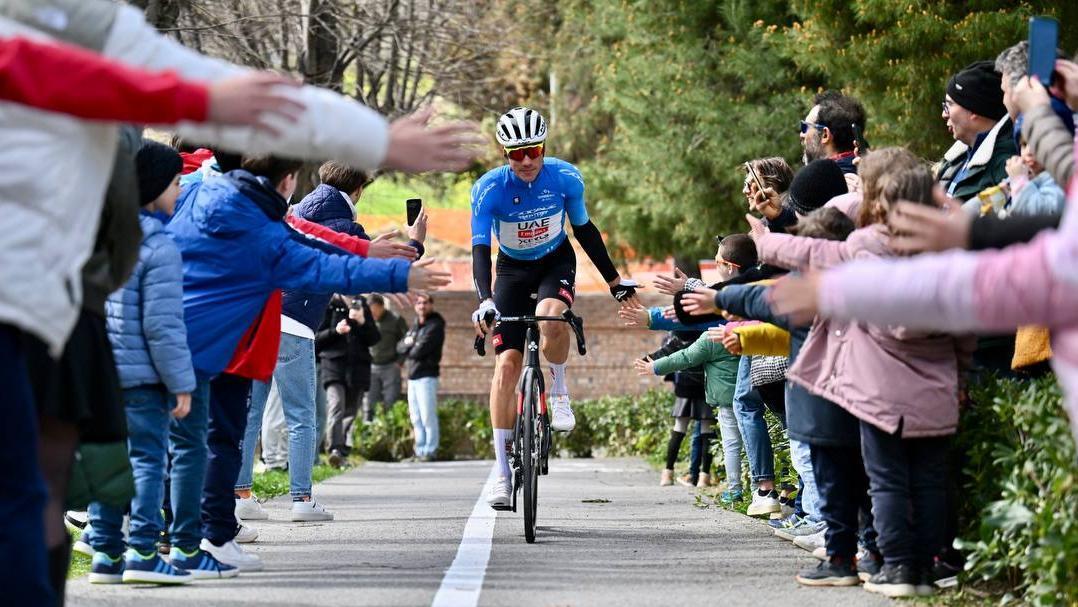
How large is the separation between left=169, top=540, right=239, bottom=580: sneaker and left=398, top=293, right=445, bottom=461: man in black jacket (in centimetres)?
1544

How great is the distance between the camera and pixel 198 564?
293 inches

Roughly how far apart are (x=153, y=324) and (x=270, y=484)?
792 centimetres

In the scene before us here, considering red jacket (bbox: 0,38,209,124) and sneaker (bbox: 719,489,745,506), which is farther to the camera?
sneaker (bbox: 719,489,745,506)

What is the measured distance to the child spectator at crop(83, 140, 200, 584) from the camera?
22.5 ft

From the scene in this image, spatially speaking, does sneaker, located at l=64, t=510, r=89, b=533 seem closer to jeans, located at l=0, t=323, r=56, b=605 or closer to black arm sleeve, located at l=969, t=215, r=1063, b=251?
jeans, located at l=0, t=323, r=56, b=605

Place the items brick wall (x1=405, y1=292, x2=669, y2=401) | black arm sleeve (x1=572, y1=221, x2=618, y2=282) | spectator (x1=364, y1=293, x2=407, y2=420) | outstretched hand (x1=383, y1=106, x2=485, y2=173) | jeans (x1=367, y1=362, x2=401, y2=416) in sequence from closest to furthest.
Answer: outstretched hand (x1=383, y1=106, x2=485, y2=173) < black arm sleeve (x1=572, y1=221, x2=618, y2=282) < spectator (x1=364, y1=293, x2=407, y2=420) < jeans (x1=367, y1=362, x2=401, y2=416) < brick wall (x1=405, y1=292, x2=669, y2=401)

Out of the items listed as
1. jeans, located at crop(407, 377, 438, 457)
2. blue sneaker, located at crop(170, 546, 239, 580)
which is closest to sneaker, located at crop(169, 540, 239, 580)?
blue sneaker, located at crop(170, 546, 239, 580)

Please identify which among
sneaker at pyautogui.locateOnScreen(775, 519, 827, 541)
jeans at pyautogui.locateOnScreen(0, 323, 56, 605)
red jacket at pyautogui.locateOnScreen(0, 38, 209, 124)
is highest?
red jacket at pyautogui.locateOnScreen(0, 38, 209, 124)

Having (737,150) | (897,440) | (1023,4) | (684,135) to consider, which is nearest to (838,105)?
(897,440)

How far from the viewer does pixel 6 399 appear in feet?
14.5

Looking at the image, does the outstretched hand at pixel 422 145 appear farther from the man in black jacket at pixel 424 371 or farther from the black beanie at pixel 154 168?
the man in black jacket at pixel 424 371

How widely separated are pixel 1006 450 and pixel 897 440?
49 centimetres

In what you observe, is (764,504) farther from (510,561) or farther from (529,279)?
(510,561)

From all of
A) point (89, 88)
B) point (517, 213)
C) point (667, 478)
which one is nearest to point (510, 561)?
point (517, 213)
